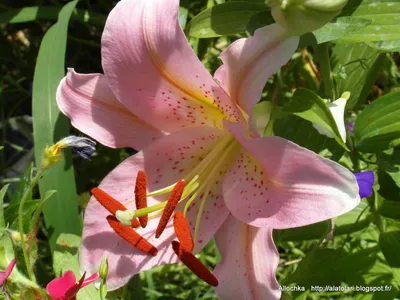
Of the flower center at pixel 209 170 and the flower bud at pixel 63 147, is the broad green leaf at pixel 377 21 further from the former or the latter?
the flower bud at pixel 63 147

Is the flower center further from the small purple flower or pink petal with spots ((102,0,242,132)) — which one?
the small purple flower

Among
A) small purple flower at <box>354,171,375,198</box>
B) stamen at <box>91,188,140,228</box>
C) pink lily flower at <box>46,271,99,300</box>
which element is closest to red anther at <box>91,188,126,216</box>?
stamen at <box>91,188,140,228</box>

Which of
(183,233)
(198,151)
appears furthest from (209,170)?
(183,233)

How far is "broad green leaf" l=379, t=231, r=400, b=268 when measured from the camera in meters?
0.92

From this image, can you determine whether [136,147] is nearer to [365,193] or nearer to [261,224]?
[261,224]

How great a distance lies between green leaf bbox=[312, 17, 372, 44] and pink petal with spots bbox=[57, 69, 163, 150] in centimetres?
25

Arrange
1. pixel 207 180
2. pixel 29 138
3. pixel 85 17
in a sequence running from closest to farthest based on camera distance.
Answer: pixel 207 180 < pixel 85 17 < pixel 29 138

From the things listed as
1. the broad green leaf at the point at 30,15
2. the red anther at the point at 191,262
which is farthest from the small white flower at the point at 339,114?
the broad green leaf at the point at 30,15

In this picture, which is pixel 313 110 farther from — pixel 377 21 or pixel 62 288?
pixel 62 288

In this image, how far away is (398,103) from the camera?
2.69 feet

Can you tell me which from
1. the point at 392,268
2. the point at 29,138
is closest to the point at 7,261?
the point at 392,268

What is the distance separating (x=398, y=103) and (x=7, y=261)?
1.84ft

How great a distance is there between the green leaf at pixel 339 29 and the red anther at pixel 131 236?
1.08 ft

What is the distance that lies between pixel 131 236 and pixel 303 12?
1.11ft
